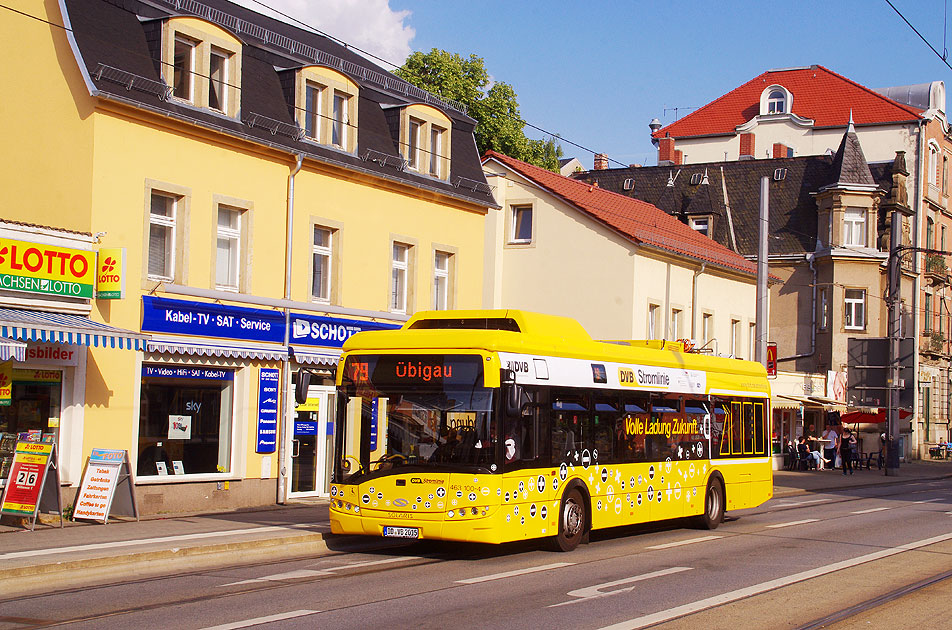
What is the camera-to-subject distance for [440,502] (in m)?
14.0

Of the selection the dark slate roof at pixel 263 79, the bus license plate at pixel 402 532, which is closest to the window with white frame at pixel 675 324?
the dark slate roof at pixel 263 79

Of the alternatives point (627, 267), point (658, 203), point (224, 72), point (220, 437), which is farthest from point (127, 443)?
point (658, 203)

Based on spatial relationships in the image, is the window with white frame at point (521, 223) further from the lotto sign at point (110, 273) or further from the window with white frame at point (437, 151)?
the lotto sign at point (110, 273)

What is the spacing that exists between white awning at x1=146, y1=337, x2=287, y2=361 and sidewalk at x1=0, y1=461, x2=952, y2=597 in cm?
277

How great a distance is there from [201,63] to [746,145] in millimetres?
48575

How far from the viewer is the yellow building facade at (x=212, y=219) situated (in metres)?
17.9

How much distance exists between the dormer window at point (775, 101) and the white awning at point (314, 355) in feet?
160

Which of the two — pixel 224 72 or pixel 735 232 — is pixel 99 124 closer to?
pixel 224 72

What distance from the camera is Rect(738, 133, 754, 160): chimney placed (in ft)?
209

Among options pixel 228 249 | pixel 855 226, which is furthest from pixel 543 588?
pixel 855 226

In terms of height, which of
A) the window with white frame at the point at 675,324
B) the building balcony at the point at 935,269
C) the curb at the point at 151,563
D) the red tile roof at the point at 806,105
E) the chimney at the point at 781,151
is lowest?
the curb at the point at 151,563

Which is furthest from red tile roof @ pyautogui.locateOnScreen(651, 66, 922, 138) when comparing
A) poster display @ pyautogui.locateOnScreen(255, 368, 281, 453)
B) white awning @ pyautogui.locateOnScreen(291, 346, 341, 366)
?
poster display @ pyautogui.locateOnScreen(255, 368, 281, 453)

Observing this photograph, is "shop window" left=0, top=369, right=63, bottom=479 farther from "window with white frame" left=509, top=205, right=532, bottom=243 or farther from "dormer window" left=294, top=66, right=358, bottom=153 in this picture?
"window with white frame" left=509, top=205, right=532, bottom=243

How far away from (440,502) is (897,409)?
28364mm
